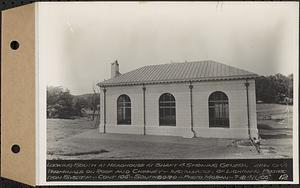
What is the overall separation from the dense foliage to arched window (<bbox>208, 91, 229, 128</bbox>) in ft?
0.48

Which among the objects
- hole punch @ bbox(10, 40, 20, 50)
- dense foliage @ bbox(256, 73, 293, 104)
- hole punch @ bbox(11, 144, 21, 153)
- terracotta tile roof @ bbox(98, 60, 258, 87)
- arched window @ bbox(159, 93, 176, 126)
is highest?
hole punch @ bbox(10, 40, 20, 50)

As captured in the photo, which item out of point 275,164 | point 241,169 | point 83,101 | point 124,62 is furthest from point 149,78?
point 275,164

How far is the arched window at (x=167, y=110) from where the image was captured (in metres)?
1.58

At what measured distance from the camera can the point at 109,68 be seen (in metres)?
1.57

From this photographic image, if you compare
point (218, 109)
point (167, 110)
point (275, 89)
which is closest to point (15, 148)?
point (167, 110)

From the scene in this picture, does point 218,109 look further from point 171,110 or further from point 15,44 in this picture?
point 15,44

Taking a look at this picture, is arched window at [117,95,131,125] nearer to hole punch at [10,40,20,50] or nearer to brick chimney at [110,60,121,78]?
brick chimney at [110,60,121,78]

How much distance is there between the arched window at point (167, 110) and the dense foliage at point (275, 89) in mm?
376

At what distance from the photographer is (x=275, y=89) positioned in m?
1.52

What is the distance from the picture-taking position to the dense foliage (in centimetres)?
152

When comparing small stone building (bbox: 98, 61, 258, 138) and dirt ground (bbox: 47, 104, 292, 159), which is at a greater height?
small stone building (bbox: 98, 61, 258, 138)

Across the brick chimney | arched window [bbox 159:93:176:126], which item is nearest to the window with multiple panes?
arched window [bbox 159:93:176:126]

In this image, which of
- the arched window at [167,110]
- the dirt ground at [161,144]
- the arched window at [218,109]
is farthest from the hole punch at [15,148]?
the arched window at [218,109]

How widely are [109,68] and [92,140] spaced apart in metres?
0.34
